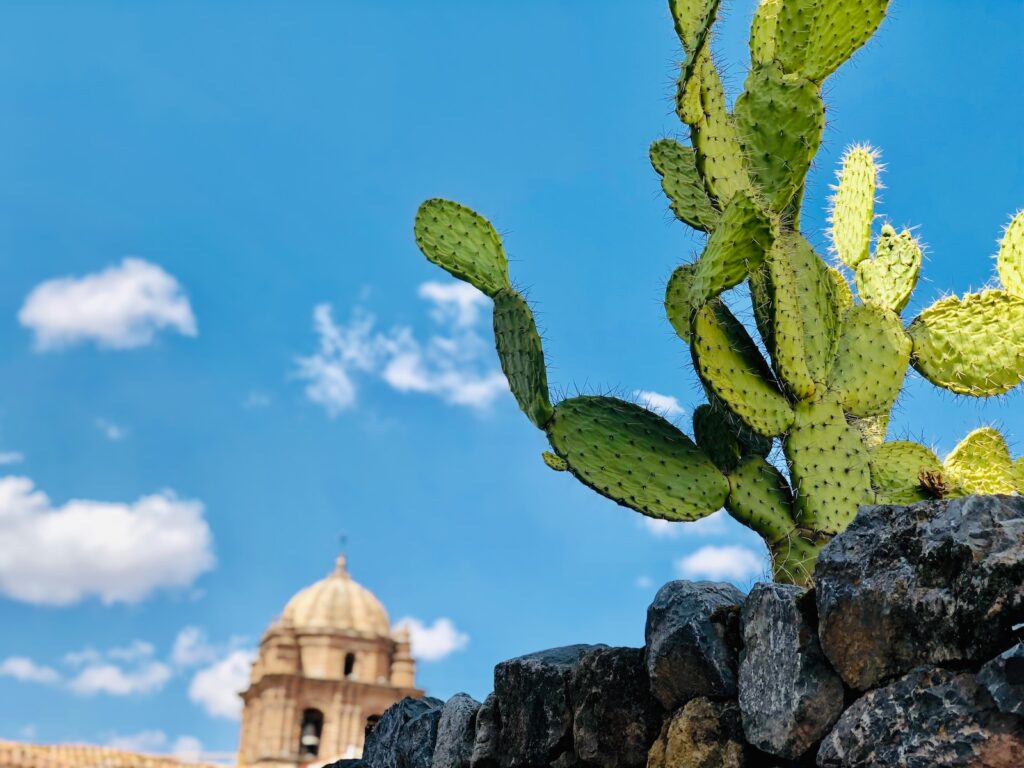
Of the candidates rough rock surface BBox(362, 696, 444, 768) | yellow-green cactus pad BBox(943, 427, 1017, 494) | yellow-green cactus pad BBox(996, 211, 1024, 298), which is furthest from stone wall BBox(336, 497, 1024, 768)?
yellow-green cactus pad BBox(996, 211, 1024, 298)

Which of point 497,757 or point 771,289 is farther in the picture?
point 771,289

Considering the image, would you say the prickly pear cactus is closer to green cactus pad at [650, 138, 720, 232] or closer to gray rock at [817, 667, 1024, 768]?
green cactus pad at [650, 138, 720, 232]

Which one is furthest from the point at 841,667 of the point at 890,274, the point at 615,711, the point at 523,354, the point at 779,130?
the point at 890,274

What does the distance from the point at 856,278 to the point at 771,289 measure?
0.97m

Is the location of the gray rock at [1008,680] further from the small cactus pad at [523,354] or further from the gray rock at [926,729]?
the small cactus pad at [523,354]

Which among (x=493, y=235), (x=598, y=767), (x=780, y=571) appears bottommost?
(x=598, y=767)

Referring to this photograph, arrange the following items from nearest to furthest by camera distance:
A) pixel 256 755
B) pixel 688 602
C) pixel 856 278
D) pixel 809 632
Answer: pixel 809 632
pixel 688 602
pixel 856 278
pixel 256 755

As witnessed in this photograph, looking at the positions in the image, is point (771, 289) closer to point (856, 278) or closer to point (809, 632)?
point (856, 278)

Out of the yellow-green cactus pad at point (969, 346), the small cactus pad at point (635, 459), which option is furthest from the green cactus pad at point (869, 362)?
the small cactus pad at point (635, 459)

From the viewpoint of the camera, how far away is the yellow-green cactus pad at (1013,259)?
15.6 ft

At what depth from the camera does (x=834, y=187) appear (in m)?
4.86

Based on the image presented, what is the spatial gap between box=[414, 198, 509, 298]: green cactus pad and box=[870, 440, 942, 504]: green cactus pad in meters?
1.34

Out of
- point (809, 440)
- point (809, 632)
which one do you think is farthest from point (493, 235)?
point (809, 632)

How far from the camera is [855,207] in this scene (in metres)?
4.80
